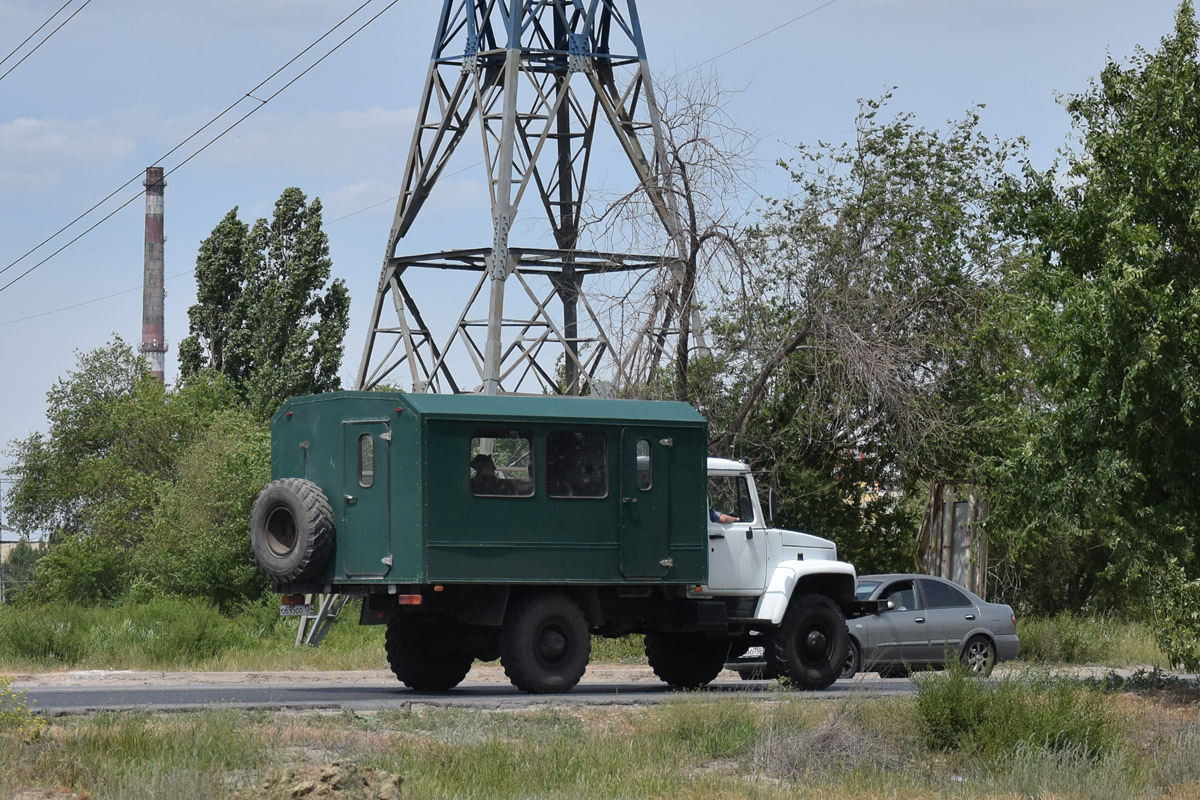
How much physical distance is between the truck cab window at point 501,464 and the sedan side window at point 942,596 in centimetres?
777

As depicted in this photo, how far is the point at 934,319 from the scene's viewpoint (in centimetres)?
2722

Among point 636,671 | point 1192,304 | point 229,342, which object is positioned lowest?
point 636,671

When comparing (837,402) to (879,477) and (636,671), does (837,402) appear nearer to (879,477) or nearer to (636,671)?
(879,477)

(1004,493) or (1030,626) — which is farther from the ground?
(1004,493)

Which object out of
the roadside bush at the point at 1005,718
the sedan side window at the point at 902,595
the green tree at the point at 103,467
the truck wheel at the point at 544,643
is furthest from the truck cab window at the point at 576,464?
the green tree at the point at 103,467

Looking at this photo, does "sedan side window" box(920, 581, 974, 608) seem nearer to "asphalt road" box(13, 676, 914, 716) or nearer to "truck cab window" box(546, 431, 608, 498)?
"asphalt road" box(13, 676, 914, 716)

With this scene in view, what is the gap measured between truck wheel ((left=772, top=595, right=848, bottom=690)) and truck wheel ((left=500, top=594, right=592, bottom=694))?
2.48 meters

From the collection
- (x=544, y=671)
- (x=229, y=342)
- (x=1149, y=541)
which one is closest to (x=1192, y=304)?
(x=1149, y=541)

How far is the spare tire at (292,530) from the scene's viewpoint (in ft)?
52.3

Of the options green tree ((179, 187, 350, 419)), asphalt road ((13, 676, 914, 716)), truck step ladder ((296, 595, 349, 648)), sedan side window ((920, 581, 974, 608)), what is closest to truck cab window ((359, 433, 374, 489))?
asphalt road ((13, 676, 914, 716))

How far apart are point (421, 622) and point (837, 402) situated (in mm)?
9995

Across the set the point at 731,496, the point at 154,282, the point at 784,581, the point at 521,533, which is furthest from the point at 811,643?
the point at 154,282

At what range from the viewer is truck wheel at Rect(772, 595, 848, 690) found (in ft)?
58.0

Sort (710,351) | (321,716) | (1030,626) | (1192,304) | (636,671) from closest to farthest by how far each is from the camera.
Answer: (321,716) < (1192,304) < (636,671) < (710,351) < (1030,626)
